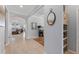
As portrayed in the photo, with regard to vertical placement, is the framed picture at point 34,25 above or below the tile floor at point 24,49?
above

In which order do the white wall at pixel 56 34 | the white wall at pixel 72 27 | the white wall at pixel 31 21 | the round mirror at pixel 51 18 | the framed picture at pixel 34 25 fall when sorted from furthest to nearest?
the framed picture at pixel 34 25 < the white wall at pixel 31 21 < the white wall at pixel 72 27 < the round mirror at pixel 51 18 < the white wall at pixel 56 34

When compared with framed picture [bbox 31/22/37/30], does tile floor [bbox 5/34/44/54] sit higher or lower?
lower

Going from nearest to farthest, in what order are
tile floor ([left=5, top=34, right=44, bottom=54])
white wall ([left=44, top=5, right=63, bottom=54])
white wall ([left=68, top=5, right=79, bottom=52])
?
white wall ([left=44, top=5, right=63, bottom=54]), white wall ([left=68, top=5, right=79, bottom=52]), tile floor ([left=5, top=34, right=44, bottom=54])

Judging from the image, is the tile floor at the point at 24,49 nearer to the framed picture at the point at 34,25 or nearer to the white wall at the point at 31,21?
the white wall at the point at 31,21

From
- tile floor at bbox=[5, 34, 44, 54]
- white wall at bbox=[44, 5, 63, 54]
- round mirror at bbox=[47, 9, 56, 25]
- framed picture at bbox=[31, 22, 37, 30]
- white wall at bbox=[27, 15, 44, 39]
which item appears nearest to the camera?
white wall at bbox=[44, 5, 63, 54]

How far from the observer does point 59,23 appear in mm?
2928

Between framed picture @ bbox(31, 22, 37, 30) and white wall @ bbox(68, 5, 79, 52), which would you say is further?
framed picture @ bbox(31, 22, 37, 30)

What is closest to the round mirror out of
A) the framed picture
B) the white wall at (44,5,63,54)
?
the white wall at (44,5,63,54)

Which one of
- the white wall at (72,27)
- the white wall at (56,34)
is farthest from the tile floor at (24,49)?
the white wall at (72,27)

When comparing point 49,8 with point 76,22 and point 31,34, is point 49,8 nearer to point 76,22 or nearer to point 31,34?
point 76,22

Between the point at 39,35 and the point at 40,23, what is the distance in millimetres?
1093

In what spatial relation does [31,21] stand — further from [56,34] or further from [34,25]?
[56,34]

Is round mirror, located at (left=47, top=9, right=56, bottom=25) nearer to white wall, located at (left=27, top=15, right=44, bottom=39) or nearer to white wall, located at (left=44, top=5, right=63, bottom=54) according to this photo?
white wall, located at (left=44, top=5, right=63, bottom=54)

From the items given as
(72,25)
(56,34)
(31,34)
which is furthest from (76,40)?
(31,34)
